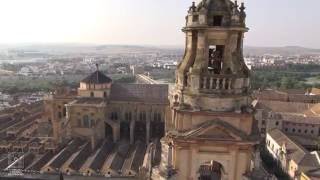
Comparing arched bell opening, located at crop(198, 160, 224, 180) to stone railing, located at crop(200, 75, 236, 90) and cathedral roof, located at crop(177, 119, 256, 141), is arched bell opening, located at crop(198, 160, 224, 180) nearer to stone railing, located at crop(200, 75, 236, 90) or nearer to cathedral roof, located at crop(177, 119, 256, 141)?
cathedral roof, located at crop(177, 119, 256, 141)

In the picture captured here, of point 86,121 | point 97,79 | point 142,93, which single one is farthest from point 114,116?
point 97,79

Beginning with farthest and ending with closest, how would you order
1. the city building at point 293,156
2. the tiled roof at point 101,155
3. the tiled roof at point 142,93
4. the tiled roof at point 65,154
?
the tiled roof at point 142,93, the city building at point 293,156, the tiled roof at point 101,155, the tiled roof at point 65,154

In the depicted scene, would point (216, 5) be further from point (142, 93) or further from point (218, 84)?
point (142, 93)

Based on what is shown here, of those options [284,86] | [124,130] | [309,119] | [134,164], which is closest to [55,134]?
[124,130]

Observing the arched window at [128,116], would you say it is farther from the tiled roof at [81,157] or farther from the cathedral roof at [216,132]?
the cathedral roof at [216,132]

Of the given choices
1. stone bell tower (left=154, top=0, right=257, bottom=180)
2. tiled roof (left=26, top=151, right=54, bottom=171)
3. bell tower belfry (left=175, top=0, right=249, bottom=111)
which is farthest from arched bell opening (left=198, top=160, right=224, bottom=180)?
tiled roof (left=26, top=151, right=54, bottom=171)

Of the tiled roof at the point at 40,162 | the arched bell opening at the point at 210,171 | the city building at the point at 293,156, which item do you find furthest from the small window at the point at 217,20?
the tiled roof at the point at 40,162

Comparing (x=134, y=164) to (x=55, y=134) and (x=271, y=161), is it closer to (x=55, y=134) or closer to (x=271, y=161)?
(x=55, y=134)
